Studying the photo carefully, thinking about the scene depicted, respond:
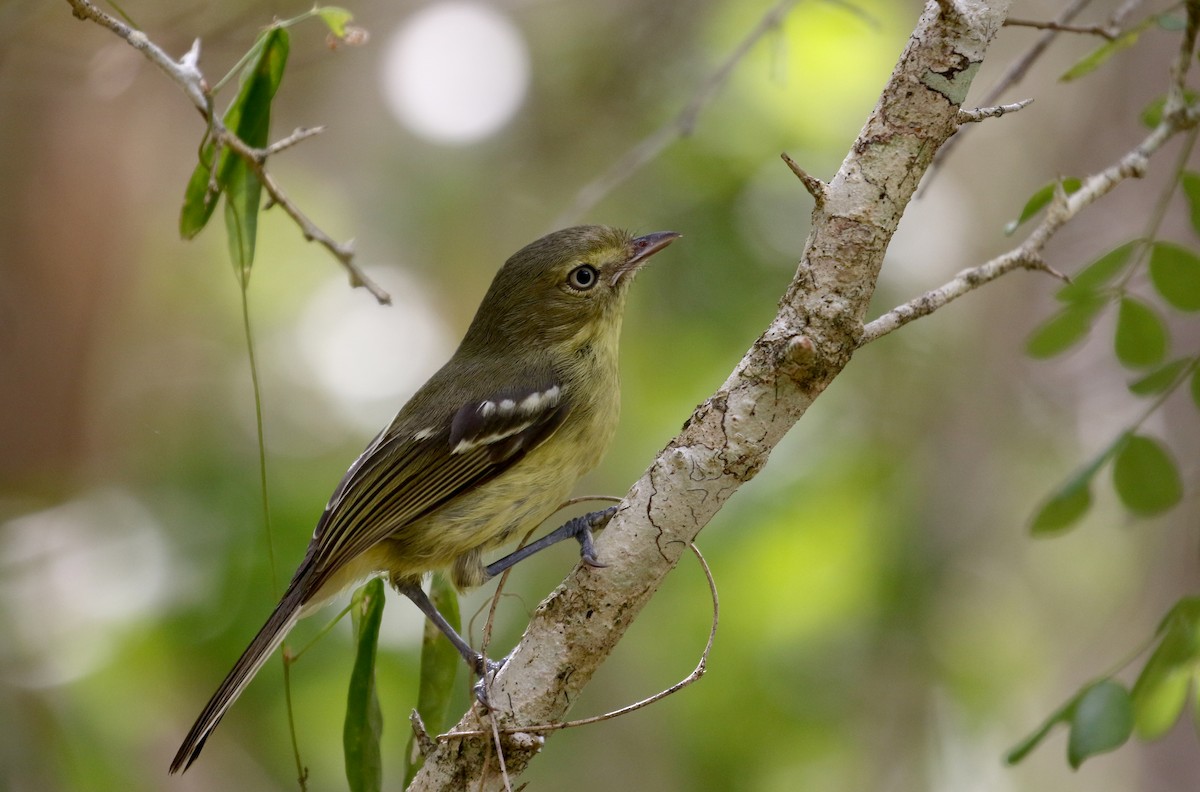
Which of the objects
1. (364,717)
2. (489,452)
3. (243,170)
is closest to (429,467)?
(489,452)

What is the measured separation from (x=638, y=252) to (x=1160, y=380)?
1.57m

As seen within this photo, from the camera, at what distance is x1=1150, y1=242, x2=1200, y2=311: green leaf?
9.46 feet

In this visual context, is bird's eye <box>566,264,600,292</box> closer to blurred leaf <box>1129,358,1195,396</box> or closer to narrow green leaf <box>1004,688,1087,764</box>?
blurred leaf <box>1129,358,1195,396</box>

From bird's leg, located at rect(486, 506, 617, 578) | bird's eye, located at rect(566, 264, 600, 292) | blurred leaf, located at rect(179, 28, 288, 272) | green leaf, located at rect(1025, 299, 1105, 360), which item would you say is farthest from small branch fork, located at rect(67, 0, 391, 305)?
green leaf, located at rect(1025, 299, 1105, 360)

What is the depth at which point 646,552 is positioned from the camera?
238 cm

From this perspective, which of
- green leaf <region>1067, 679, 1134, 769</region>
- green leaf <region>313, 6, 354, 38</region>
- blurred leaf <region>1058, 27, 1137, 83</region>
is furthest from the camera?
blurred leaf <region>1058, 27, 1137, 83</region>

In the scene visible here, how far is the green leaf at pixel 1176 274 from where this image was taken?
288 cm

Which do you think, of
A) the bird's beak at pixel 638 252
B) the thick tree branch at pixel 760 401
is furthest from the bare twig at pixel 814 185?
the bird's beak at pixel 638 252

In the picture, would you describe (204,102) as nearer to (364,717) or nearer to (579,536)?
(579,536)

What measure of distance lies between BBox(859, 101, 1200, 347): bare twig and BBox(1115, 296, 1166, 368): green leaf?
14.0 inches

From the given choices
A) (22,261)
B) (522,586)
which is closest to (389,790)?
(522,586)

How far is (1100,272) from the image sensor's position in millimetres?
2857

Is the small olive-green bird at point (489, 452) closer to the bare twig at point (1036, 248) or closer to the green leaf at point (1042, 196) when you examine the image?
the bare twig at point (1036, 248)

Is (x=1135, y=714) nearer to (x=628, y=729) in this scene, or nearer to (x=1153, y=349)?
(x=1153, y=349)
